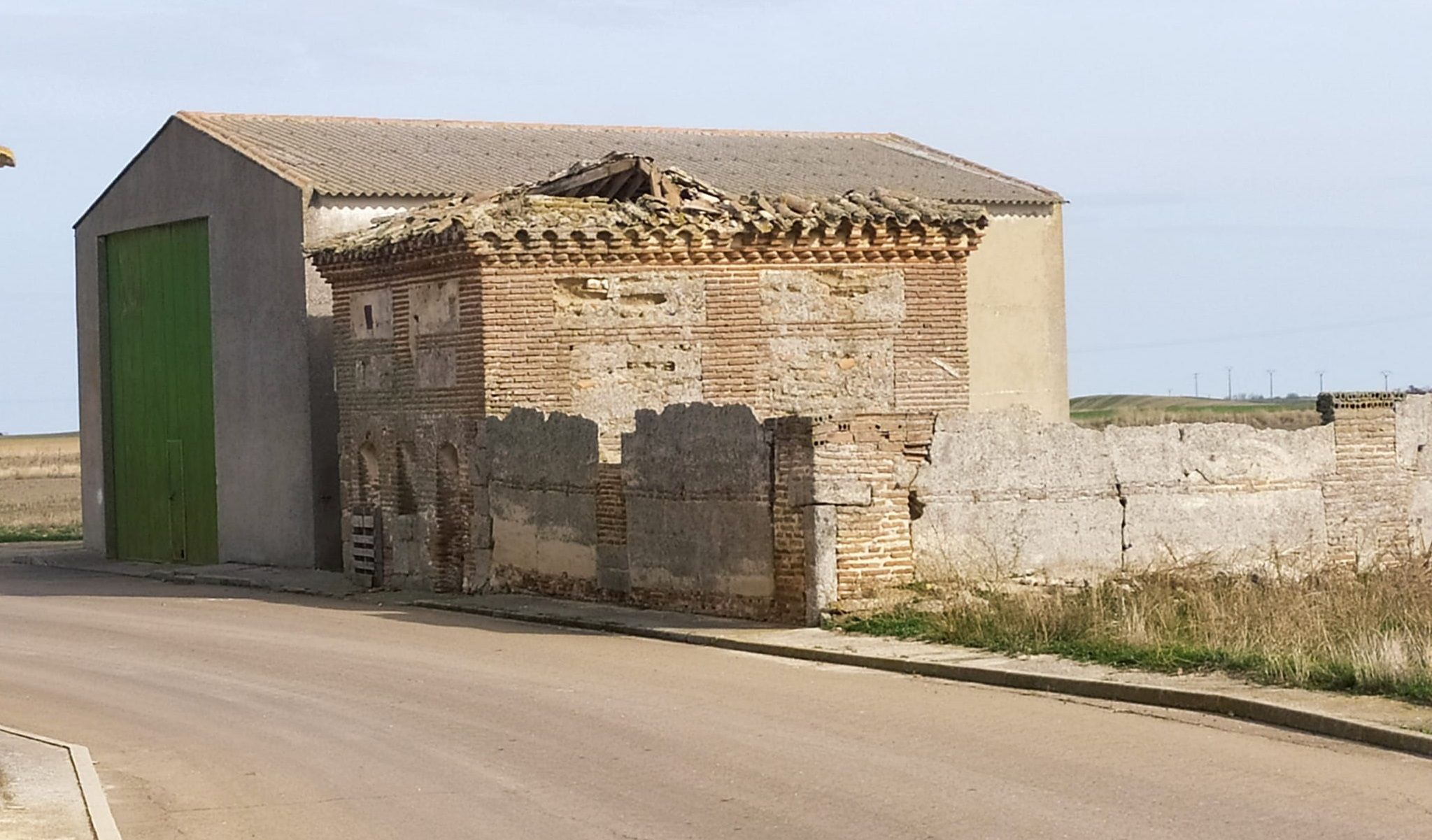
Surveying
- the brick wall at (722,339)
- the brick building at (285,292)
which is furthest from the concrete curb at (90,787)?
the brick building at (285,292)

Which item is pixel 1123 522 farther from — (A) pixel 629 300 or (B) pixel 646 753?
(B) pixel 646 753

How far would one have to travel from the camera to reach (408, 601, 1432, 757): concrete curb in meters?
11.6

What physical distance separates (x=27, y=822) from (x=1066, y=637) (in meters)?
8.58

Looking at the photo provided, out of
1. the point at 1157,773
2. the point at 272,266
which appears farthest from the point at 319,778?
the point at 272,266

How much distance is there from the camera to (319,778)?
11.5 meters

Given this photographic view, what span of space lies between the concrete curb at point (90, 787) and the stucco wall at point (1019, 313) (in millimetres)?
24179

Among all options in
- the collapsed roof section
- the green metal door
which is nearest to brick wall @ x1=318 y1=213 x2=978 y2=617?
the collapsed roof section

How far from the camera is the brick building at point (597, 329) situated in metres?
23.2

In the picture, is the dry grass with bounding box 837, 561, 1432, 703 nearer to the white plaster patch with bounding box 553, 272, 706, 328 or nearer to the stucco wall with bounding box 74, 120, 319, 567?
the white plaster patch with bounding box 553, 272, 706, 328

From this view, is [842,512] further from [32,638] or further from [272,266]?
[272,266]

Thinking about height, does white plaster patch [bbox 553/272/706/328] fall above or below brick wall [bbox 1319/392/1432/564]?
above

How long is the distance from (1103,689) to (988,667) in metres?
1.31

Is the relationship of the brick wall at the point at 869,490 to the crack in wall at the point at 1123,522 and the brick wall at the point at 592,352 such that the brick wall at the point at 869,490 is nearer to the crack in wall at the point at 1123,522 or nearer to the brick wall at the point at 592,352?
the crack in wall at the point at 1123,522

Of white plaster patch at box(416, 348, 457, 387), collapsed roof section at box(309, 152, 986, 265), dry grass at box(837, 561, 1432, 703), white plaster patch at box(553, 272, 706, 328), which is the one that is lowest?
dry grass at box(837, 561, 1432, 703)
